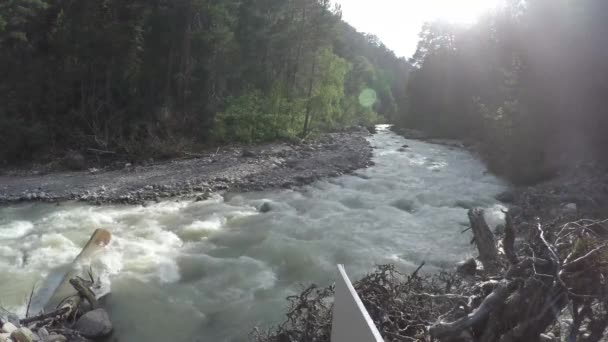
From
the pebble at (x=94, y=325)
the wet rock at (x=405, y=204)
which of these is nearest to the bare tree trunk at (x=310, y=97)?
the wet rock at (x=405, y=204)

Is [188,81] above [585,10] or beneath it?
beneath

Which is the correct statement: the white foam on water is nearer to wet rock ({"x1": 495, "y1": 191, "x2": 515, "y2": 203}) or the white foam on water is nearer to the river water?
the river water

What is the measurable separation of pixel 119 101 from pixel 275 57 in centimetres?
1150

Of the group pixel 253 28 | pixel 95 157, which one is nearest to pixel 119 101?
pixel 95 157

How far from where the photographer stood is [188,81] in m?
20.3

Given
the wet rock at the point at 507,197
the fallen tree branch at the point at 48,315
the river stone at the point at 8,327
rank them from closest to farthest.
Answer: the river stone at the point at 8,327, the fallen tree branch at the point at 48,315, the wet rock at the point at 507,197

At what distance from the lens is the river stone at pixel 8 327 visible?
4.36m

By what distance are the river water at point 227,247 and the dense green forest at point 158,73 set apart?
274 inches

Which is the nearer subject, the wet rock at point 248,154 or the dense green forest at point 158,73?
the dense green forest at point 158,73

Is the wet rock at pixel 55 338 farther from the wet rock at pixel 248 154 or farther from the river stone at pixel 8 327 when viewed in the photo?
the wet rock at pixel 248 154

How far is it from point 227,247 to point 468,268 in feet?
15.1

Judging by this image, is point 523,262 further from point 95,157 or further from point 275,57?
point 275,57

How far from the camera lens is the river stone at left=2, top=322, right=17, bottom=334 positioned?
4.36 m

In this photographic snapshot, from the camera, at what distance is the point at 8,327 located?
4.43 metres
